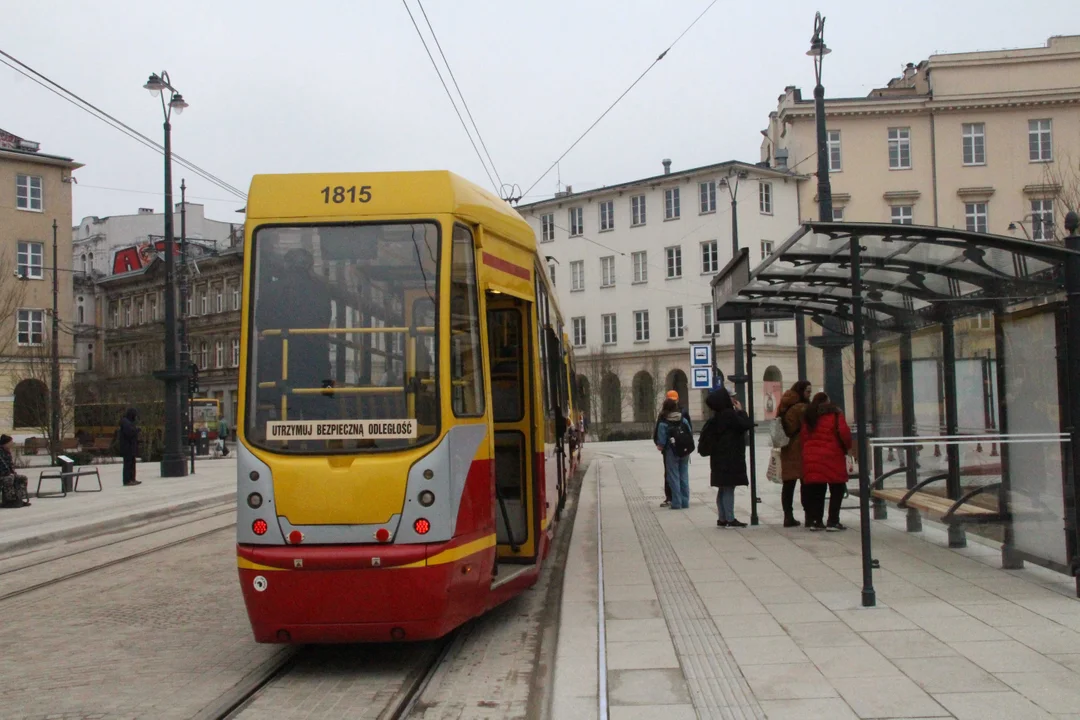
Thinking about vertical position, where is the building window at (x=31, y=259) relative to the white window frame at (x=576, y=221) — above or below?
below

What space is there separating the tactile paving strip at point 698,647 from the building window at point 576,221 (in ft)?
180

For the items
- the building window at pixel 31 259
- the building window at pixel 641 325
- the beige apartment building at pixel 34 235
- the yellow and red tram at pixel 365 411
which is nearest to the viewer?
the yellow and red tram at pixel 365 411

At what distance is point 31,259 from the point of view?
175 feet

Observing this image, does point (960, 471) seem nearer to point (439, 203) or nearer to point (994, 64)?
point (439, 203)

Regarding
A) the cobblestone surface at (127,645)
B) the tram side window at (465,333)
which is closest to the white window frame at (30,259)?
the cobblestone surface at (127,645)

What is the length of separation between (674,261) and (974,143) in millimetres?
16938

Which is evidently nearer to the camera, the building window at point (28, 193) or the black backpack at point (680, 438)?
the black backpack at point (680, 438)

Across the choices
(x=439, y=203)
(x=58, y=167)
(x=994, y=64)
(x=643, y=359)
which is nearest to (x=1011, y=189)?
(x=994, y=64)

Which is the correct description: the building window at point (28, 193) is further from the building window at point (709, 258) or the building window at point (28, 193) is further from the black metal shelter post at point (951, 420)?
the black metal shelter post at point (951, 420)

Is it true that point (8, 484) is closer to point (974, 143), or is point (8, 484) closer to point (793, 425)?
point (793, 425)

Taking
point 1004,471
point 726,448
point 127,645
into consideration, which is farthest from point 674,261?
point 127,645

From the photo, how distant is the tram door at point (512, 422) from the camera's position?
29.4 ft

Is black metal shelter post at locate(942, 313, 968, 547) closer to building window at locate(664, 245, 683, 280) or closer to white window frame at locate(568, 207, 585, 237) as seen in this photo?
building window at locate(664, 245, 683, 280)

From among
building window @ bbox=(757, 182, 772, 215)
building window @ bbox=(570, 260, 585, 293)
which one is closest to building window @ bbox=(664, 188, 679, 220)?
building window @ bbox=(757, 182, 772, 215)
